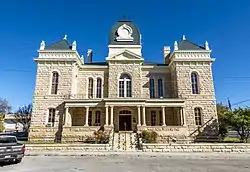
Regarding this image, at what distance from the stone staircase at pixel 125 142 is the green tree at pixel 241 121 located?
11.2 meters

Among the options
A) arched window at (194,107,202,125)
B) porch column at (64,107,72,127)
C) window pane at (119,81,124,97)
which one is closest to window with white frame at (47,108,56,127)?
porch column at (64,107,72,127)

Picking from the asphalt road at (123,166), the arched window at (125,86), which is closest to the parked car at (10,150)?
the asphalt road at (123,166)

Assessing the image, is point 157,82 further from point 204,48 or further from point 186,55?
point 204,48

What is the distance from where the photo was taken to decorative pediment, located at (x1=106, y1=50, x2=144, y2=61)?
91.0 ft

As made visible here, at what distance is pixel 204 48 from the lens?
1111 inches

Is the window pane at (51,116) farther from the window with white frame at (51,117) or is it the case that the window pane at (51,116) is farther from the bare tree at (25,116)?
the bare tree at (25,116)

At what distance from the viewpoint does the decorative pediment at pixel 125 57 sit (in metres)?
27.8

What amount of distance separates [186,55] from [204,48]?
314 cm

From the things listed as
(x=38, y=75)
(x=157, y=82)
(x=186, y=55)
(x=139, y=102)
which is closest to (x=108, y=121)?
(x=139, y=102)

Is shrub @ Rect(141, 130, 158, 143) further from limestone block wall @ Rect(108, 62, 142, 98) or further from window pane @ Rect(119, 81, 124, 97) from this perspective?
window pane @ Rect(119, 81, 124, 97)

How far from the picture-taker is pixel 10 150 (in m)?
10.7

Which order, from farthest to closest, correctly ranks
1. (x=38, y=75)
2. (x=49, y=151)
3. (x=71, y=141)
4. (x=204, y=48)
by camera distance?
(x=204, y=48) < (x=38, y=75) < (x=71, y=141) < (x=49, y=151)

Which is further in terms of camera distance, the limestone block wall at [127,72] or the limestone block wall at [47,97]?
the limestone block wall at [127,72]

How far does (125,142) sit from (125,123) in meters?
6.16
